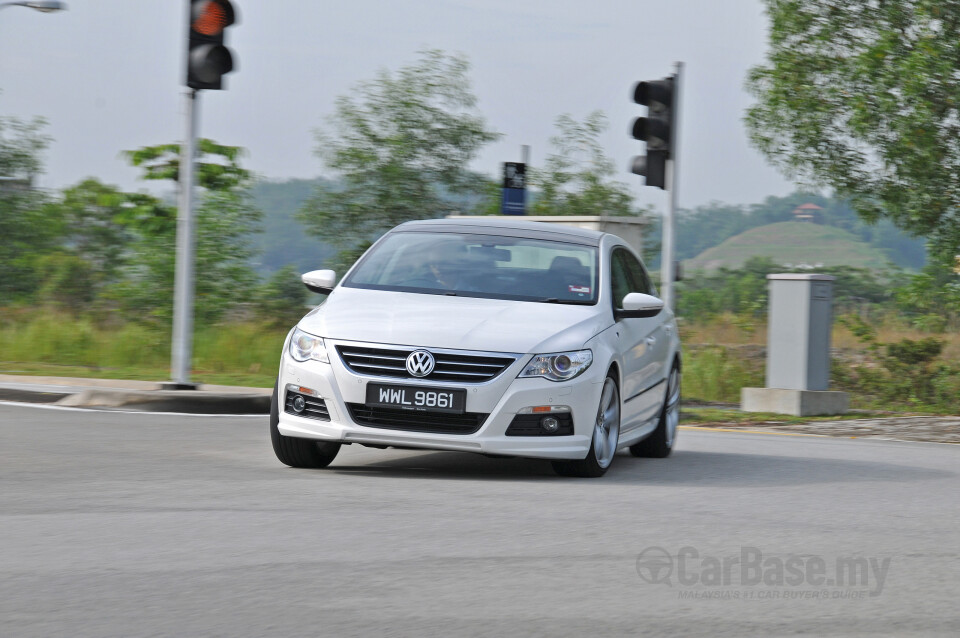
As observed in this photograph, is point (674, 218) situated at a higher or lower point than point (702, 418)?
higher

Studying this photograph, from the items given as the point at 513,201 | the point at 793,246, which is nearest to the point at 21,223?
the point at 513,201

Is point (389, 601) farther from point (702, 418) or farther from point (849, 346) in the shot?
point (849, 346)

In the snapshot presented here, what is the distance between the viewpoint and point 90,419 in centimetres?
1201

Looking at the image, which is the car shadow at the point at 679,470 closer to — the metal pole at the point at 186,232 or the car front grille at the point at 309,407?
the car front grille at the point at 309,407

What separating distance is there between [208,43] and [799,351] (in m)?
7.24

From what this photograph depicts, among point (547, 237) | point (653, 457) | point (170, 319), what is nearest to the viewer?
point (547, 237)

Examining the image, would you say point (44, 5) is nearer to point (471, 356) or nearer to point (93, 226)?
point (93, 226)

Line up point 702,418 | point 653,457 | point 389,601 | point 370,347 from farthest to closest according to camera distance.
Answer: point 702,418 < point 653,457 < point 370,347 < point 389,601

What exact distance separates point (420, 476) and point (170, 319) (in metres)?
16.1

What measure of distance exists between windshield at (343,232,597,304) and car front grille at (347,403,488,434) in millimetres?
1144

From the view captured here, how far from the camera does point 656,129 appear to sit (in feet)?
49.4

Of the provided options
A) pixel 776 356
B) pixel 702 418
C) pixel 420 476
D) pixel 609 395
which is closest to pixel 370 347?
pixel 420 476

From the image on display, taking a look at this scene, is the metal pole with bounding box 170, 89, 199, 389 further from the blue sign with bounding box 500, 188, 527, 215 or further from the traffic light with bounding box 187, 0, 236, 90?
the blue sign with bounding box 500, 188, 527, 215

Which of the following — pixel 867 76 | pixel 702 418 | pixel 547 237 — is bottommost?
pixel 702 418
